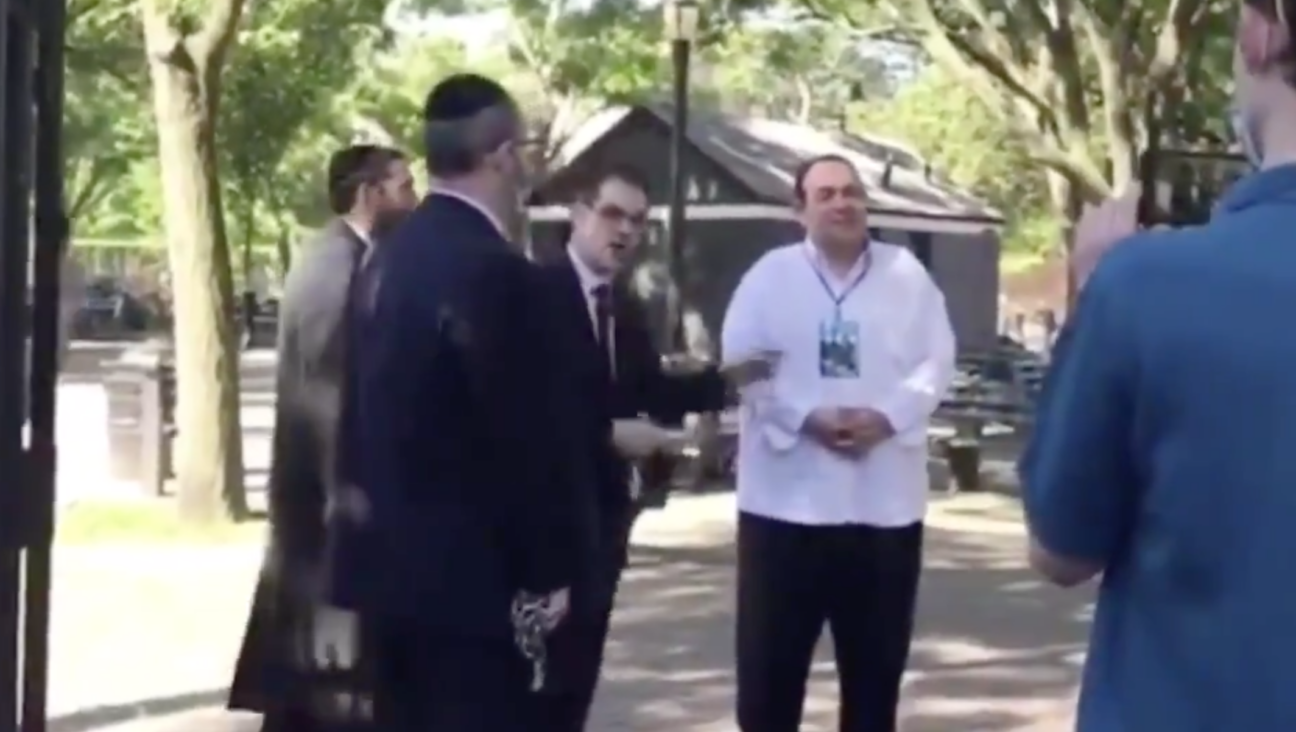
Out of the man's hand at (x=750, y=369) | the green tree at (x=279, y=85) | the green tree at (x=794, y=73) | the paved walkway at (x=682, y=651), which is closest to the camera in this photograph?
the man's hand at (x=750, y=369)

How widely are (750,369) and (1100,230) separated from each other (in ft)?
11.0

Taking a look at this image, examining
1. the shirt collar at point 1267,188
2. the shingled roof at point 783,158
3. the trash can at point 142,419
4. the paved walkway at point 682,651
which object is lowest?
the paved walkway at point 682,651

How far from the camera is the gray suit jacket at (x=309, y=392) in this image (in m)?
6.40

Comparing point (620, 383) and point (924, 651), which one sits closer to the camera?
point (620, 383)

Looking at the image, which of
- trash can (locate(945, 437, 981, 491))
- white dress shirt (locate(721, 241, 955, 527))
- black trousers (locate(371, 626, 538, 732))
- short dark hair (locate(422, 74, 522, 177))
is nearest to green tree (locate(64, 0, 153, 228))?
short dark hair (locate(422, 74, 522, 177))

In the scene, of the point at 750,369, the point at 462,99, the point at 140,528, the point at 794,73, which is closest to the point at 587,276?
the point at 750,369

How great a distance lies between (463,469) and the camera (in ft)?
15.8

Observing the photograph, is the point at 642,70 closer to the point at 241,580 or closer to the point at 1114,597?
the point at 241,580

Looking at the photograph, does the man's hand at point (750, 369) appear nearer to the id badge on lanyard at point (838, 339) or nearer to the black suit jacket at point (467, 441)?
the id badge on lanyard at point (838, 339)

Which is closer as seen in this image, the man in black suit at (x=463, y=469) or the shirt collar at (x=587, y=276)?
the man in black suit at (x=463, y=469)

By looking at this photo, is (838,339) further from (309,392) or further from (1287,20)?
(1287,20)

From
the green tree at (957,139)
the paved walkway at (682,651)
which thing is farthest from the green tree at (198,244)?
the green tree at (957,139)

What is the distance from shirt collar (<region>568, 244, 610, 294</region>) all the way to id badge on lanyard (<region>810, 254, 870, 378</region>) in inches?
27.6

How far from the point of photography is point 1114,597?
2.77 metres
